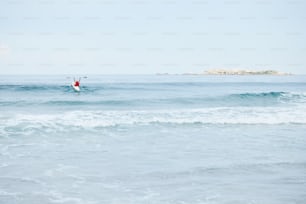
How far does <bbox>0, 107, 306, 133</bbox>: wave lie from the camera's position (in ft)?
60.5

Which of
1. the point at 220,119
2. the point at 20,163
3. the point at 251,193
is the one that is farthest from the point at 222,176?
the point at 220,119

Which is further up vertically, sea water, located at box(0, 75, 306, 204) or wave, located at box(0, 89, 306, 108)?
wave, located at box(0, 89, 306, 108)

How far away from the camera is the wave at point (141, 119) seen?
18.5 metres

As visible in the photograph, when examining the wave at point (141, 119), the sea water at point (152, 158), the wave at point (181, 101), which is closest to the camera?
the sea water at point (152, 158)

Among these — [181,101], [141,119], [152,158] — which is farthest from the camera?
[181,101]

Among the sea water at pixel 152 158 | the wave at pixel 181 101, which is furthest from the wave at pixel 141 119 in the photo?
the wave at pixel 181 101

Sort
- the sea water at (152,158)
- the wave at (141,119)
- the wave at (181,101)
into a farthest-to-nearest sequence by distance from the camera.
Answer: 1. the wave at (181,101)
2. the wave at (141,119)
3. the sea water at (152,158)

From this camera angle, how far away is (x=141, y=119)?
20562 millimetres

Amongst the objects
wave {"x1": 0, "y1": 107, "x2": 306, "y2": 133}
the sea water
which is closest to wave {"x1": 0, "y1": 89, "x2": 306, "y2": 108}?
wave {"x1": 0, "y1": 107, "x2": 306, "y2": 133}

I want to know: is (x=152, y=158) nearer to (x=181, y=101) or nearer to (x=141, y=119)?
(x=141, y=119)

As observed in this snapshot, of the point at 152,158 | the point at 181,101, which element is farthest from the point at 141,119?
the point at 181,101

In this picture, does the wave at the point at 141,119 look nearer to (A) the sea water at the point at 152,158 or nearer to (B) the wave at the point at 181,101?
(A) the sea water at the point at 152,158

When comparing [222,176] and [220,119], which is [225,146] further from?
[220,119]

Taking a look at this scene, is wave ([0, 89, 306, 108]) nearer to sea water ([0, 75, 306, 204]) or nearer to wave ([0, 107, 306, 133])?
wave ([0, 107, 306, 133])
